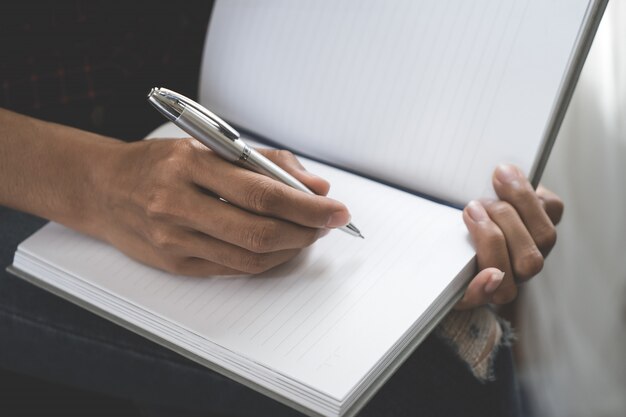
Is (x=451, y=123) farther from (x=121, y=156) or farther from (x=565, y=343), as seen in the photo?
(x=565, y=343)

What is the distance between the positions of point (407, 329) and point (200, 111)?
23 centimetres

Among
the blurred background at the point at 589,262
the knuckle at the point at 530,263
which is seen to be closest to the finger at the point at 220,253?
the knuckle at the point at 530,263

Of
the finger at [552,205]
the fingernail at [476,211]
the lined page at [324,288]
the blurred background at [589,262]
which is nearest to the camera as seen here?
the lined page at [324,288]

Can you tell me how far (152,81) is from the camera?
2.82ft

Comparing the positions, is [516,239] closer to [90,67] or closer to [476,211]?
[476,211]

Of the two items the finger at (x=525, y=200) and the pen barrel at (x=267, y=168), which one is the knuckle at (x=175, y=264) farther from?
the finger at (x=525, y=200)

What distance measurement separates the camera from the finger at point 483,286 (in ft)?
1.74

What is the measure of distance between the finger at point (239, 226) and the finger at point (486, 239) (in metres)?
0.15

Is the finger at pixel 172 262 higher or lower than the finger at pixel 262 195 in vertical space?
lower

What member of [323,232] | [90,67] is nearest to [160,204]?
[323,232]

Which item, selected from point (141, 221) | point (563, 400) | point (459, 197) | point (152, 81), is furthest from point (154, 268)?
point (563, 400)

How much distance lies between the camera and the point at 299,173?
531mm

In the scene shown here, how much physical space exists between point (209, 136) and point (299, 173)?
9 centimetres

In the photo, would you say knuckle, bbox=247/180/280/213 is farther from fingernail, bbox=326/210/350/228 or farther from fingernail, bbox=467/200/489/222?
fingernail, bbox=467/200/489/222
